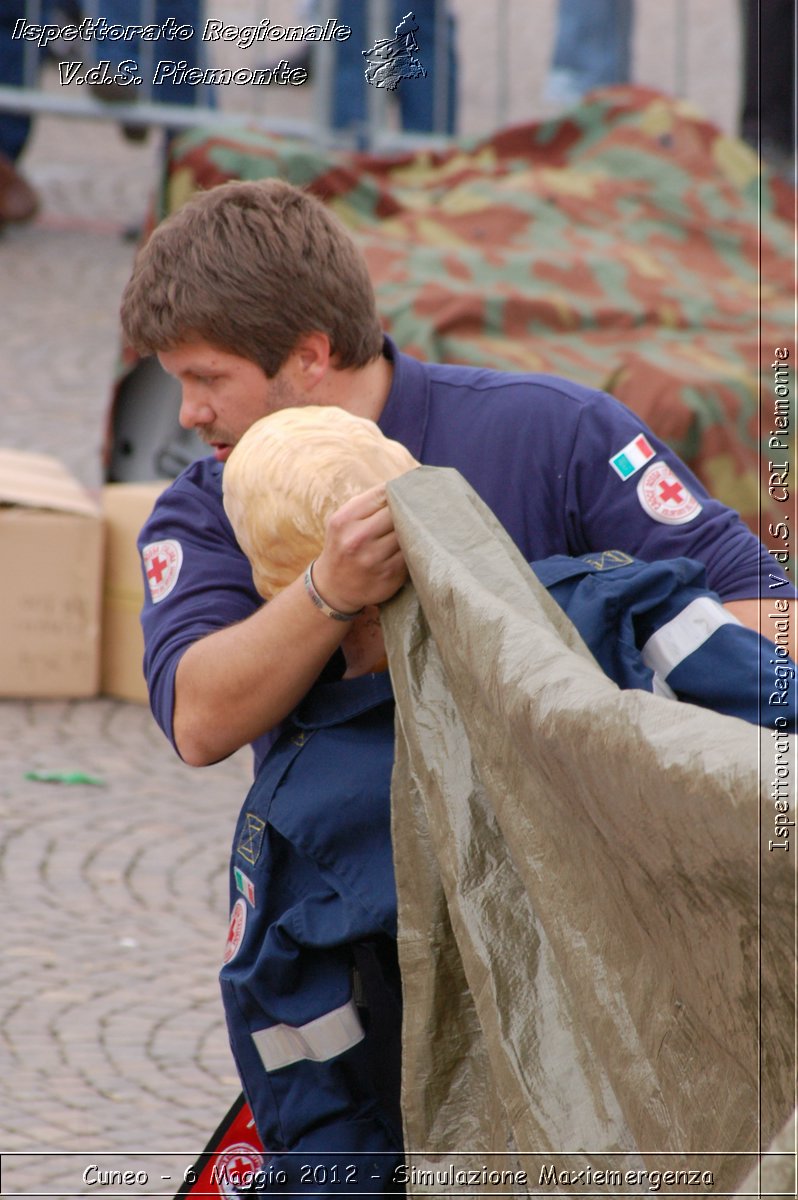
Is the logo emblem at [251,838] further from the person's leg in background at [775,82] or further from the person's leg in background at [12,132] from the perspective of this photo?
the person's leg in background at [12,132]

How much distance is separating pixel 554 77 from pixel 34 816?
713 cm

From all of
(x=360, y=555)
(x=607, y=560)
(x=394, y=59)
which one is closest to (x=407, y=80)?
(x=394, y=59)

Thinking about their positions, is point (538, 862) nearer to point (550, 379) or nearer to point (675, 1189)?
point (675, 1189)

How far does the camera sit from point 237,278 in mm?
2465

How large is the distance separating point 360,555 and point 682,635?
382 millimetres

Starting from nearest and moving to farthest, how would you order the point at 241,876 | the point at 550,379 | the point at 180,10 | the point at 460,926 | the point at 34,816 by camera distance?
the point at 460,926, the point at 241,876, the point at 550,379, the point at 34,816, the point at 180,10

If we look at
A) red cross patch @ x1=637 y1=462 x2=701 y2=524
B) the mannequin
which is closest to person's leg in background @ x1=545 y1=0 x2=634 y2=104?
red cross patch @ x1=637 y1=462 x2=701 y2=524

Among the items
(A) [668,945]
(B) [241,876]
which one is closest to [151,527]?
(B) [241,876]

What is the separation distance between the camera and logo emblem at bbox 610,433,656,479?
8.34ft

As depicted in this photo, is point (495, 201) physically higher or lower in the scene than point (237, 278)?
lower

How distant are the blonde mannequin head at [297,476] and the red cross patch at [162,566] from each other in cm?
21

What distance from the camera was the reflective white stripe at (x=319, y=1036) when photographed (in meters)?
2.17

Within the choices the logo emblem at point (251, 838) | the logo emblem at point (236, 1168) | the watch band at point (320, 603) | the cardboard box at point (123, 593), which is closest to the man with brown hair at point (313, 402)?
the logo emblem at point (251, 838)

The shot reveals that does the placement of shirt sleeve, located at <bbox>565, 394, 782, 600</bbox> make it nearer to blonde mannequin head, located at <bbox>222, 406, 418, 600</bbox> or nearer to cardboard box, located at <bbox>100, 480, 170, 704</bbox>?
blonde mannequin head, located at <bbox>222, 406, 418, 600</bbox>
